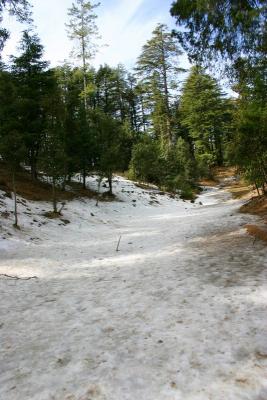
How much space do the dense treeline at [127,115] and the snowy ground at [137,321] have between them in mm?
7425

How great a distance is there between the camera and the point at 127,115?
6594 cm

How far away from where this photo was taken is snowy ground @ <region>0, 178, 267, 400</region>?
4.24 metres

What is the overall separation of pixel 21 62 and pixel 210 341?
2937 centimetres

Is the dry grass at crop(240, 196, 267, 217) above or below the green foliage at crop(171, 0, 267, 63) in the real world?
below

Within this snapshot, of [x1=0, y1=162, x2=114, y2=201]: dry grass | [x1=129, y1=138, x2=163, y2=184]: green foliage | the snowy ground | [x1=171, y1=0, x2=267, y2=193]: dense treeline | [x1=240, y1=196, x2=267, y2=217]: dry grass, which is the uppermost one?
[x1=171, y1=0, x2=267, y2=193]: dense treeline

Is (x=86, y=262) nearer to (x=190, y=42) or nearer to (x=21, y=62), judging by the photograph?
(x=190, y=42)

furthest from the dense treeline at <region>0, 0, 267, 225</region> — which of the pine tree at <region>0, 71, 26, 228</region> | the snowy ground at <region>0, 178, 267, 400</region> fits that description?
the snowy ground at <region>0, 178, 267, 400</region>

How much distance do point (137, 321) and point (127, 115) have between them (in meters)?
62.5

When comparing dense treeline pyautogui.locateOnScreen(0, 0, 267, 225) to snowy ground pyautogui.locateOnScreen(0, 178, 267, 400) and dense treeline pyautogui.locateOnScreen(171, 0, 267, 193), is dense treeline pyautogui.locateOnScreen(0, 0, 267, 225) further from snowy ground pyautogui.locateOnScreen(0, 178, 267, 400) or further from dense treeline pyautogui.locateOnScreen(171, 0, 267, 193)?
snowy ground pyautogui.locateOnScreen(0, 178, 267, 400)

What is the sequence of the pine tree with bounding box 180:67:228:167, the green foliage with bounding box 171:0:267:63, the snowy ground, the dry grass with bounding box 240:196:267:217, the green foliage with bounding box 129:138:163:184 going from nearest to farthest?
the snowy ground
the green foliage with bounding box 171:0:267:63
the dry grass with bounding box 240:196:267:217
the green foliage with bounding box 129:138:163:184
the pine tree with bounding box 180:67:228:167

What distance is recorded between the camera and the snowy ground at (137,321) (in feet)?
13.9

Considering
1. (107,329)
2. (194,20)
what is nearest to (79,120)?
(194,20)

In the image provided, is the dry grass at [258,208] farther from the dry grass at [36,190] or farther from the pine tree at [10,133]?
the dry grass at [36,190]

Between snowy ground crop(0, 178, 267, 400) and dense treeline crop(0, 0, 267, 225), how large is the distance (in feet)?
24.4
